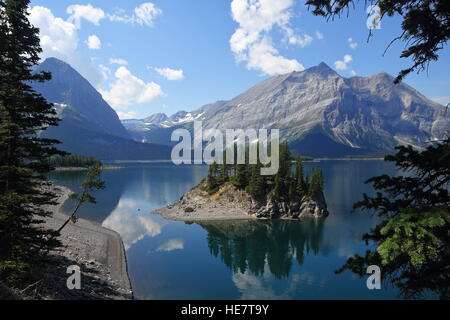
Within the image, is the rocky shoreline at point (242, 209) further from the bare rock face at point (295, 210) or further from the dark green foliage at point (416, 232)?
the dark green foliage at point (416, 232)

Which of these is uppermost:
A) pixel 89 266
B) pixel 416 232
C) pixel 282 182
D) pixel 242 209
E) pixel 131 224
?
pixel 416 232

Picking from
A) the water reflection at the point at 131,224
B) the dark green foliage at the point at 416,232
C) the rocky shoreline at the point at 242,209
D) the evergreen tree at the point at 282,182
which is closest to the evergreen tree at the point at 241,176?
the rocky shoreline at the point at 242,209

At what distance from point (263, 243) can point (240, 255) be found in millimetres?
8791

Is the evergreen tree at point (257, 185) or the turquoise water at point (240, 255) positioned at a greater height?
the evergreen tree at point (257, 185)

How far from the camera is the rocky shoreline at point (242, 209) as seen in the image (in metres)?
81.2

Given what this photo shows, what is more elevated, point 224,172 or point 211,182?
point 224,172

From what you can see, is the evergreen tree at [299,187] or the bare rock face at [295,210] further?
the evergreen tree at [299,187]

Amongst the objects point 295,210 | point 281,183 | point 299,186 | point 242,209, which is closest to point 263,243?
point 242,209

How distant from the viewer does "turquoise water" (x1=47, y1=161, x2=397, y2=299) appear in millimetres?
38250

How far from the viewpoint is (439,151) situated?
8.84m

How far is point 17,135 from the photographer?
2003 cm

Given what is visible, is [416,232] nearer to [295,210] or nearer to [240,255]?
[240,255]

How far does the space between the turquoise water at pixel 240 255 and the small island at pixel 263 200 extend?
460cm
